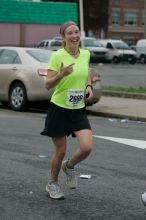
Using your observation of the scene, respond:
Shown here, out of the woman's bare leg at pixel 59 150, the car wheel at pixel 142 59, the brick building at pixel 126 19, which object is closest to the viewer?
the woman's bare leg at pixel 59 150

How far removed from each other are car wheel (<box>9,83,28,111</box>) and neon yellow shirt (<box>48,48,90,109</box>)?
30.1 feet

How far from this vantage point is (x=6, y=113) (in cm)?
1509

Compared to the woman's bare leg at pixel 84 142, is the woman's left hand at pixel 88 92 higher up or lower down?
higher up

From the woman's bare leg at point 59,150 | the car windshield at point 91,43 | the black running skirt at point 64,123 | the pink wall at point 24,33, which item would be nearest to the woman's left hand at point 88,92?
the black running skirt at point 64,123

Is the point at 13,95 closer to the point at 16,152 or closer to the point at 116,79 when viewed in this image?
the point at 16,152

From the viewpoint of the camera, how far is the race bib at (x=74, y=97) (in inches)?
247

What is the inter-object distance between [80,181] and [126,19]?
9053cm

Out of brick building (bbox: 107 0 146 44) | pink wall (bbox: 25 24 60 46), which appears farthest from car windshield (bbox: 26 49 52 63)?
brick building (bbox: 107 0 146 44)

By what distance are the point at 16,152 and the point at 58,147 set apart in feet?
9.60

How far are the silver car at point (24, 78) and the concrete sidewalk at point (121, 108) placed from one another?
437mm

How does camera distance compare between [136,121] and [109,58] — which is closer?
[136,121]

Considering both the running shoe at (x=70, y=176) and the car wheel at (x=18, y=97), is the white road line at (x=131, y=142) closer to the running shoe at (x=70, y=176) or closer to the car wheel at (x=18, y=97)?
the running shoe at (x=70, y=176)

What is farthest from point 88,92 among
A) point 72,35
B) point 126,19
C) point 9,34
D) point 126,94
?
point 126,19

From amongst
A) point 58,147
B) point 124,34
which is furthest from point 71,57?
point 124,34
